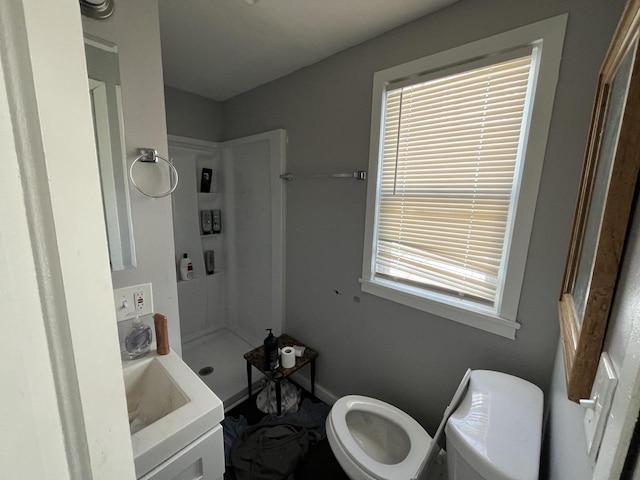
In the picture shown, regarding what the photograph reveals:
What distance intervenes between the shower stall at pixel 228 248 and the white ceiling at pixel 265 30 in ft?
1.57

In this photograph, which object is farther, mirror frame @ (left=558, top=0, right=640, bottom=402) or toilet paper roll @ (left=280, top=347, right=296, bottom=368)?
toilet paper roll @ (left=280, top=347, right=296, bottom=368)

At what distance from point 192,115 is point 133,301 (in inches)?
71.5

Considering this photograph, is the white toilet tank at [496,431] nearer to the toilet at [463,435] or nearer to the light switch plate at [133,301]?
the toilet at [463,435]

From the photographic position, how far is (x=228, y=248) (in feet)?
8.71

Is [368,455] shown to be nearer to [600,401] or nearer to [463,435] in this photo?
[463,435]

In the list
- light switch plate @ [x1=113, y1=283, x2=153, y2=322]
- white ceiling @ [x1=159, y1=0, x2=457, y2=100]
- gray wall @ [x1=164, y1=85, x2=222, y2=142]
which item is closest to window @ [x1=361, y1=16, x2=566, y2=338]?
white ceiling @ [x1=159, y1=0, x2=457, y2=100]

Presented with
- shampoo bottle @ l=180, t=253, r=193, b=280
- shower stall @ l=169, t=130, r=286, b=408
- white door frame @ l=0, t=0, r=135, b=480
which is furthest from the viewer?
shampoo bottle @ l=180, t=253, r=193, b=280

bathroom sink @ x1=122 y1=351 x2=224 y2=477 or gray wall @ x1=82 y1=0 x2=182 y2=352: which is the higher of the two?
gray wall @ x1=82 y1=0 x2=182 y2=352

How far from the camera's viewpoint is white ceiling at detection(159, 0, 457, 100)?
118cm

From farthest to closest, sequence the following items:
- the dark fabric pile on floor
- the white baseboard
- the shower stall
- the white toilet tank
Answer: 1. the shower stall
2. the white baseboard
3. the dark fabric pile on floor
4. the white toilet tank

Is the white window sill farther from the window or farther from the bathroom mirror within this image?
the bathroom mirror

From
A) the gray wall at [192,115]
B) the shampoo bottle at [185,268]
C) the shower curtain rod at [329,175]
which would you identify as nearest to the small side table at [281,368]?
the shampoo bottle at [185,268]

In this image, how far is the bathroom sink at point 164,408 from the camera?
2.52ft

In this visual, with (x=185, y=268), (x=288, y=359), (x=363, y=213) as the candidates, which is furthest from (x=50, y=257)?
(x=185, y=268)
